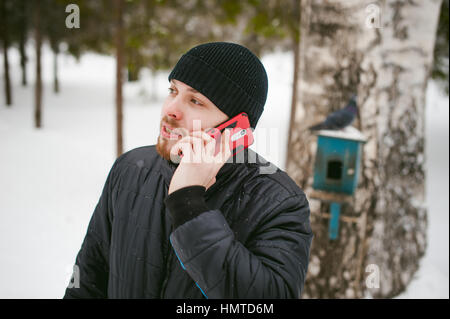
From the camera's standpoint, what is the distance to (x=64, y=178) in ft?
28.8

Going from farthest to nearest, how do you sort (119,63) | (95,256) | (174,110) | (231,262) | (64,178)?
(64,178), (119,63), (95,256), (174,110), (231,262)

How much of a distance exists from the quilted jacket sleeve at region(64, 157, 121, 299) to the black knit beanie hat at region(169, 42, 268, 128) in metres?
0.63

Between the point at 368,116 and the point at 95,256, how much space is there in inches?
106

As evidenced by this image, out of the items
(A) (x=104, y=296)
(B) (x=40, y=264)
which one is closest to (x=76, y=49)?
(B) (x=40, y=264)

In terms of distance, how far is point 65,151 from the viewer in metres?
10.7

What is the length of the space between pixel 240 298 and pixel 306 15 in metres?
3.04

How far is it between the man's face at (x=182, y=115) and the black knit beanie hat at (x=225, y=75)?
1.2 inches

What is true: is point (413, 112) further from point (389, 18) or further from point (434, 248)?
point (434, 248)

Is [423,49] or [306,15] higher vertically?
[306,15]

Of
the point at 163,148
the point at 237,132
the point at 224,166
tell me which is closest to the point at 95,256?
the point at 163,148

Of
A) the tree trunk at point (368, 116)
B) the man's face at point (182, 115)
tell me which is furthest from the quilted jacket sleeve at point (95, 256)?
the tree trunk at point (368, 116)

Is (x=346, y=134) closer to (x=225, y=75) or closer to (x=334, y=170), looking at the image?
(x=334, y=170)

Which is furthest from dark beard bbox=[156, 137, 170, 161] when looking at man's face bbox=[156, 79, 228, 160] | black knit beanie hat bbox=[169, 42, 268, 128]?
black knit beanie hat bbox=[169, 42, 268, 128]

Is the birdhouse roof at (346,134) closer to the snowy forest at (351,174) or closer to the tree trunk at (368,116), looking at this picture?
the snowy forest at (351,174)
